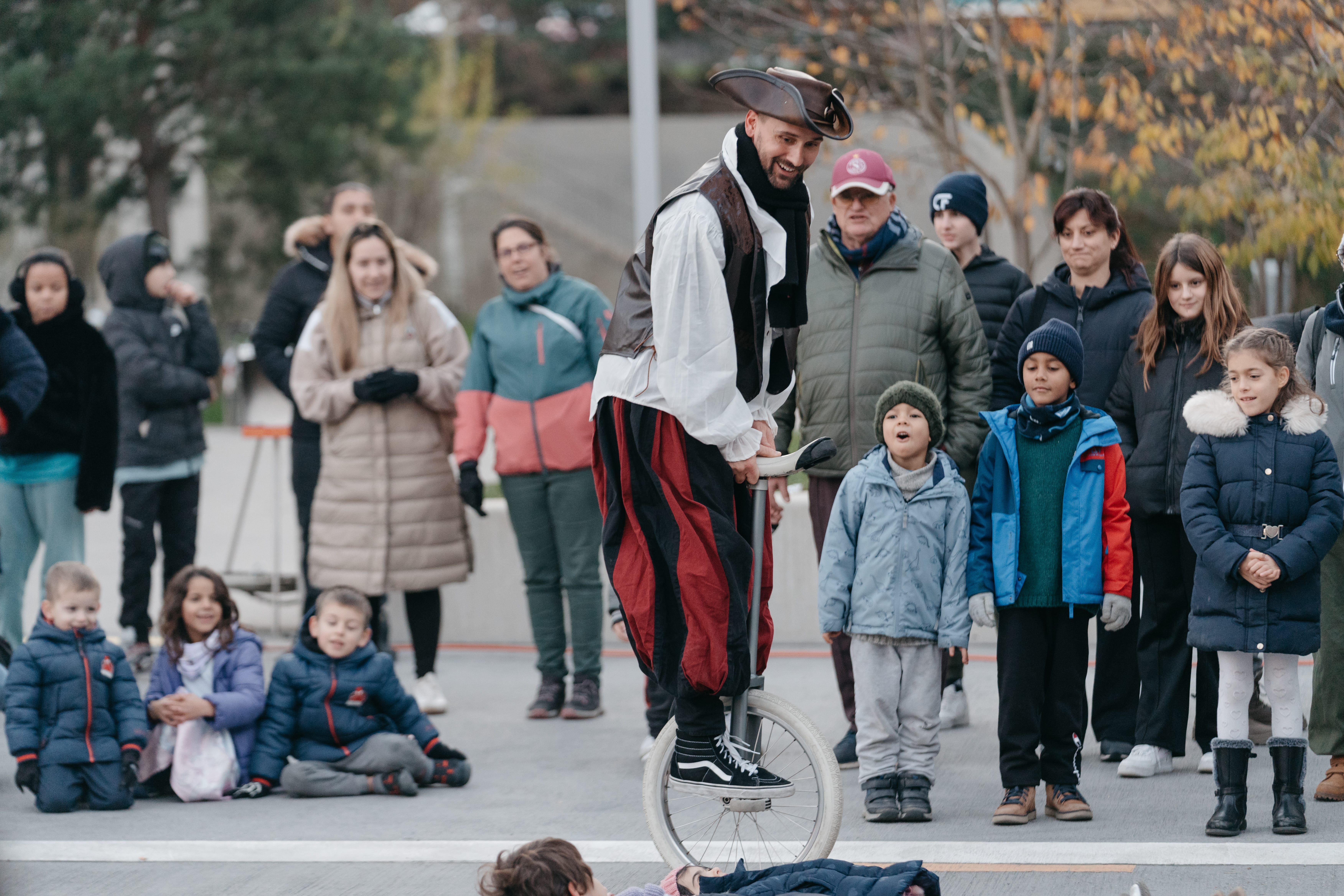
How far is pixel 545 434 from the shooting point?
6.96 meters

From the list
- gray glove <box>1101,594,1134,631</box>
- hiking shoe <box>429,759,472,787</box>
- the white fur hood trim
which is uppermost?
the white fur hood trim

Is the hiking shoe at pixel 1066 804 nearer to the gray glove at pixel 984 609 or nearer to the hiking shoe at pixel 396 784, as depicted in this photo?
the gray glove at pixel 984 609

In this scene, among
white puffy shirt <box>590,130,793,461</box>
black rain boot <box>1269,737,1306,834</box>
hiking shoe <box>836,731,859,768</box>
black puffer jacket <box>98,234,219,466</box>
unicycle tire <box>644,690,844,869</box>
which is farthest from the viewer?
black puffer jacket <box>98,234,219,466</box>

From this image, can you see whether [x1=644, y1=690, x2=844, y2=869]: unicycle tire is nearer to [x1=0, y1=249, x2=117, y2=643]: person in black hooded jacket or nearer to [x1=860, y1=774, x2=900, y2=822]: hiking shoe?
[x1=860, y1=774, x2=900, y2=822]: hiking shoe

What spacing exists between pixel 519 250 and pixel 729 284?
282cm

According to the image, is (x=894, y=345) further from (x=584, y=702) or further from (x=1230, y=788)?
(x=584, y=702)

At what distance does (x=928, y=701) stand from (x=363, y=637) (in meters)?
2.12

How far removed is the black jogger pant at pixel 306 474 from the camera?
7719 millimetres

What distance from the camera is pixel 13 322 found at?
23.8ft

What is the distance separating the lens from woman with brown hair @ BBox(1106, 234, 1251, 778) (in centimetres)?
576

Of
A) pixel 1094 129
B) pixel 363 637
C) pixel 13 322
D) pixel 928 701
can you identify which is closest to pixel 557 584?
pixel 363 637

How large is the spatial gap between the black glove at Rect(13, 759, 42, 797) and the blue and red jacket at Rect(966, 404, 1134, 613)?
332 cm

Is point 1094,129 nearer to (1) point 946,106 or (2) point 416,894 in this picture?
(1) point 946,106

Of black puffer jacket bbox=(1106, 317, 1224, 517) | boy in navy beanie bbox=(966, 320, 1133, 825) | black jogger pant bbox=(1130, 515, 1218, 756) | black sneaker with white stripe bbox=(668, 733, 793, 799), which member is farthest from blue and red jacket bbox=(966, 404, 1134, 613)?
black sneaker with white stripe bbox=(668, 733, 793, 799)
